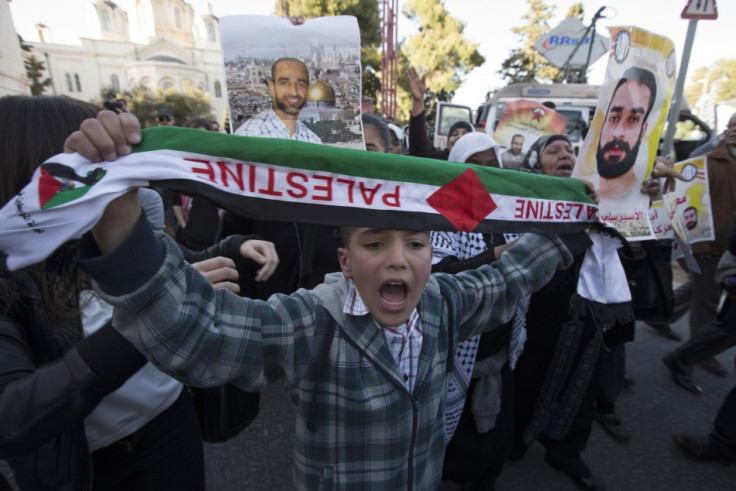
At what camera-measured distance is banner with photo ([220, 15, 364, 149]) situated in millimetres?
1803

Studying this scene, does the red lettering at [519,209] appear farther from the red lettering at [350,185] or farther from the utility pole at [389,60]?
the utility pole at [389,60]

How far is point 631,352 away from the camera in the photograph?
3791 millimetres

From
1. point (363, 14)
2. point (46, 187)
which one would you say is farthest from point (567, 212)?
point (363, 14)

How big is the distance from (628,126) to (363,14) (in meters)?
23.6

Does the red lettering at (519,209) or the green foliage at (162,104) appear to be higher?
the green foliage at (162,104)

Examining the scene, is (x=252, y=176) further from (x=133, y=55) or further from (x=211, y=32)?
(x=211, y=32)

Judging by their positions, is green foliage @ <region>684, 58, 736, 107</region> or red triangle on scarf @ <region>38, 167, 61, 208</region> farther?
green foliage @ <region>684, 58, 736, 107</region>

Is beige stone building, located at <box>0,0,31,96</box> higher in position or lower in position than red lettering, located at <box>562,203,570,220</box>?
higher

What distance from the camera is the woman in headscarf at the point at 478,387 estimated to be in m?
1.82

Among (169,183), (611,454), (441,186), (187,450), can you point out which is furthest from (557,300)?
(169,183)

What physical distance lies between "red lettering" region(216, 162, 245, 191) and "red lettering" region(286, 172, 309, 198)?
0.33ft

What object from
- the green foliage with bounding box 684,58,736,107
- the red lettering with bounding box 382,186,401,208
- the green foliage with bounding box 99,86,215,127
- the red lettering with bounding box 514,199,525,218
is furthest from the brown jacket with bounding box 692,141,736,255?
the green foliage with bounding box 684,58,736,107

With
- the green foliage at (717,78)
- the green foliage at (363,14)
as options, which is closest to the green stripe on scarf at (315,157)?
the green foliage at (363,14)

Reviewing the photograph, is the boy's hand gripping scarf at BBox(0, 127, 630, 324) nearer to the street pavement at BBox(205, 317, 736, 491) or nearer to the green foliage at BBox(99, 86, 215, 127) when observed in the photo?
the street pavement at BBox(205, 317, 736, 491)
